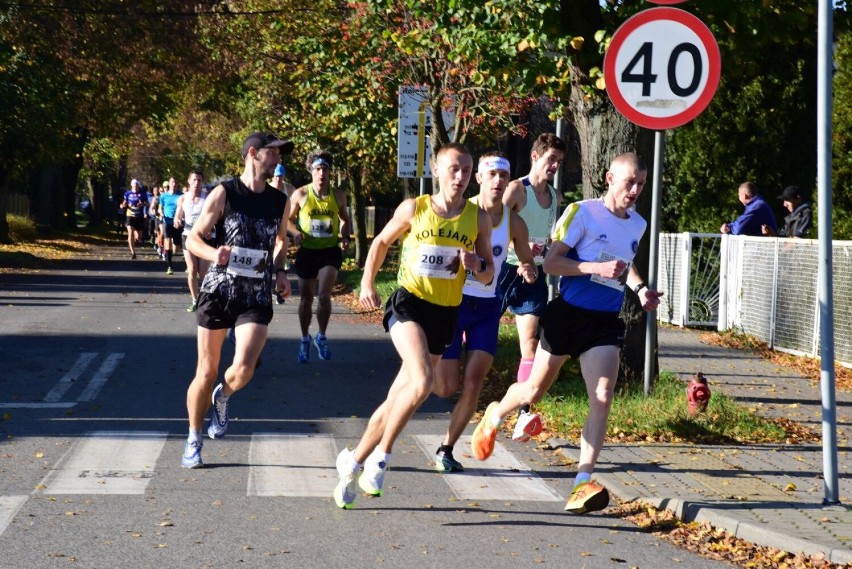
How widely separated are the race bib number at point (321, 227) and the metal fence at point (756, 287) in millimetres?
5082

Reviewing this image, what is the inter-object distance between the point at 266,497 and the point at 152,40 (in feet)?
116

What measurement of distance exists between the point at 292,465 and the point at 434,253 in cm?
188

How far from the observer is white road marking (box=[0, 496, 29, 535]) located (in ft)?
22.3

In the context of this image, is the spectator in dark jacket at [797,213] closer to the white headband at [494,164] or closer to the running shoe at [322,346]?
the running shoe at [322,346]

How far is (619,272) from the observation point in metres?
7.47

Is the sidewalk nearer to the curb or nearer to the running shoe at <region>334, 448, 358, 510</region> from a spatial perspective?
the curb

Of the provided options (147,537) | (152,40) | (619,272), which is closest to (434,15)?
(619,272)

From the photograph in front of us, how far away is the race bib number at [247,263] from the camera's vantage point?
849cm

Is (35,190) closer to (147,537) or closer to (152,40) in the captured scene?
(152,40)

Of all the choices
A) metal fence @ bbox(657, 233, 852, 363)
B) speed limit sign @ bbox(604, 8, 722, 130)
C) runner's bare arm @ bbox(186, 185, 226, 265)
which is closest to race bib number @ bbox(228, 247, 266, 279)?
runner's bare arm @ bbox(186, 185, 226, 265)

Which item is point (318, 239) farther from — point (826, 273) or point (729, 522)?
point (729, 522)

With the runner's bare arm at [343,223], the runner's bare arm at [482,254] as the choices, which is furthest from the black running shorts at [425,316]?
the runner's bare arm at [343,223]

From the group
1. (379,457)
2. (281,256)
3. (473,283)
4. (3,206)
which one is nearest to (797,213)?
(473,283)

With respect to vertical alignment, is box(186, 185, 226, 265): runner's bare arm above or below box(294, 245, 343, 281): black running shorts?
above
